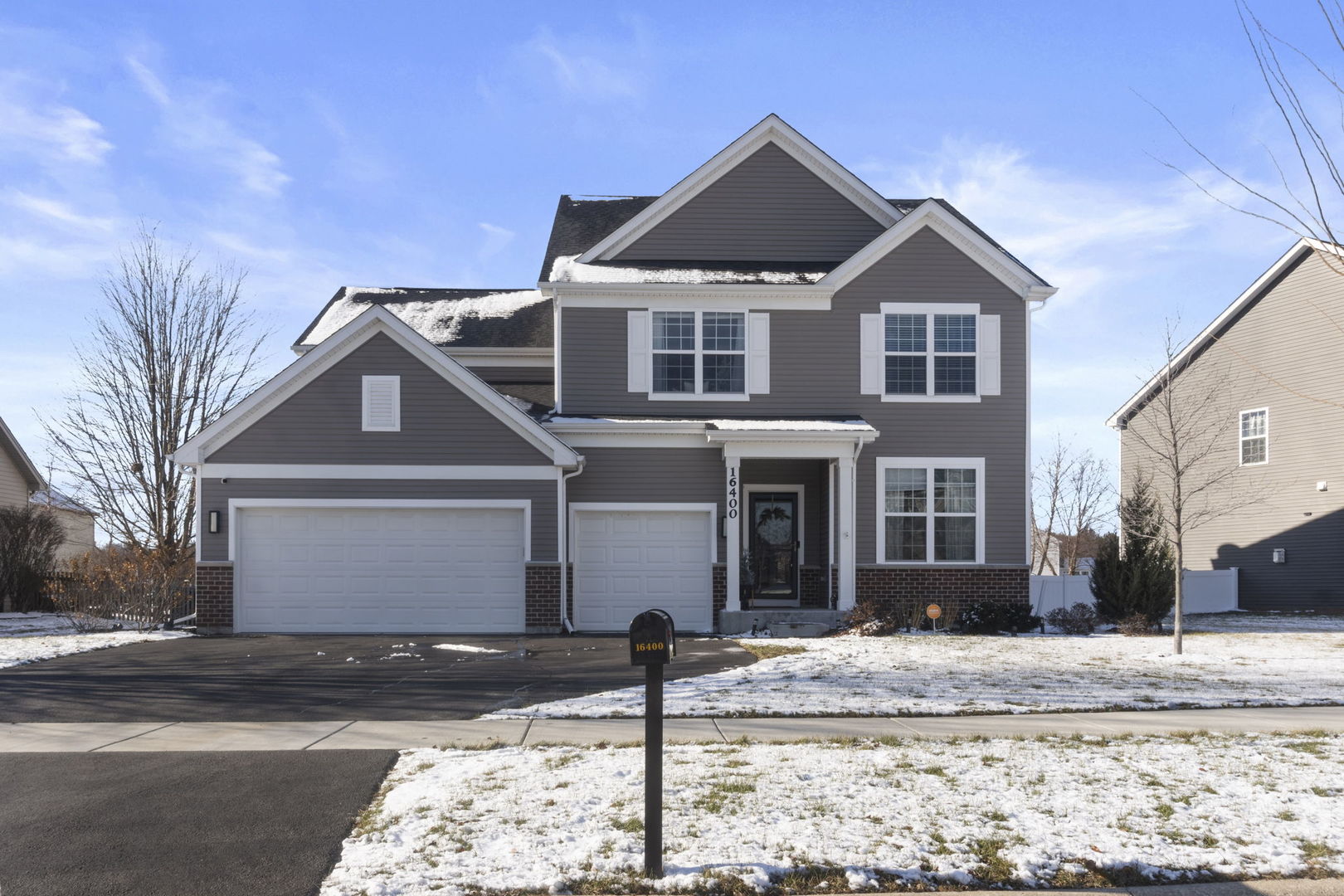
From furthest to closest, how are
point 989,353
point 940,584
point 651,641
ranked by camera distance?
point 989,353 → point 940,584 → point 651,641

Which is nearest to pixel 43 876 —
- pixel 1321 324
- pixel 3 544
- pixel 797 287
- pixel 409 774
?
pixel 409 774

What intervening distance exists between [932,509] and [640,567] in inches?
224

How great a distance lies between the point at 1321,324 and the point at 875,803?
24225 mm

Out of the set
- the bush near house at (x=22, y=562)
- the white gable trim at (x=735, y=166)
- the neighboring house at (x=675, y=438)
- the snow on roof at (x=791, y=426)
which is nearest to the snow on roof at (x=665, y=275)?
the neighboring house at (x=675, y=438)

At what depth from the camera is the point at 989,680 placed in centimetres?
1245

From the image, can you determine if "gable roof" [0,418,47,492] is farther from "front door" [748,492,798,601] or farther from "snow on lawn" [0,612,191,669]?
"front door" [748,492,798,601]

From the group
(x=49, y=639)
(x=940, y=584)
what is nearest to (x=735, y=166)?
(x=940, y=584)

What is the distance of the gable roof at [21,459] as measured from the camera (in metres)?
30.9

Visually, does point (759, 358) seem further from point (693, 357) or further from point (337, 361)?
point (337, 361)

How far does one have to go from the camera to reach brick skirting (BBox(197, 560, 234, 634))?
18.2m

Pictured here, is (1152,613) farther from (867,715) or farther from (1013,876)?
(1013,876)

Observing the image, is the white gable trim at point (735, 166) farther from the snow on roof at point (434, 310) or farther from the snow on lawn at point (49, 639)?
the snow on lawn at point (49, 639)

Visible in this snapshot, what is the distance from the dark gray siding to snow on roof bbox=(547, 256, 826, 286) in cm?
366

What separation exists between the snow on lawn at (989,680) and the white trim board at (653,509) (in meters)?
3.02
